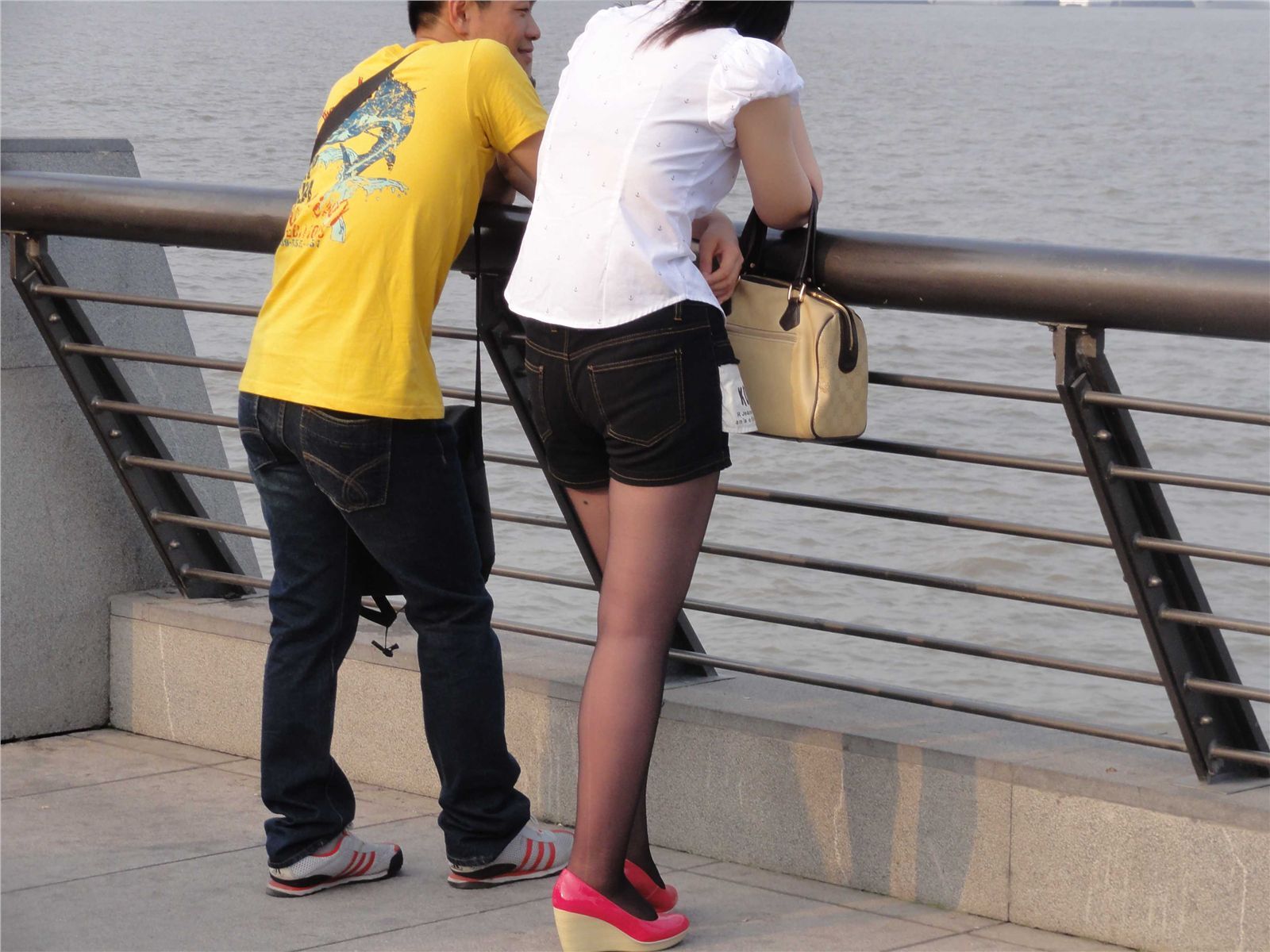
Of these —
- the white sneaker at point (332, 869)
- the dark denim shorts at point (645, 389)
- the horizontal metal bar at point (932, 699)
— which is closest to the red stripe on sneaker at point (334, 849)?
the white sneaker at point (332, 869)

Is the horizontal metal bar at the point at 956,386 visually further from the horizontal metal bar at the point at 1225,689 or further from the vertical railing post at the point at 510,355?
the vertical railing post at the point at 510,355

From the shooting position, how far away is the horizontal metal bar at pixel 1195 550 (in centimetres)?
296

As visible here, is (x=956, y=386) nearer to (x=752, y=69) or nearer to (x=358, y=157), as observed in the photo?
(x=752, y=69)

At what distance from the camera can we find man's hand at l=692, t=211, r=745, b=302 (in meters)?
2.97

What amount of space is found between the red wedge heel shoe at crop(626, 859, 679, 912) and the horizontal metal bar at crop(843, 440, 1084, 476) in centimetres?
86

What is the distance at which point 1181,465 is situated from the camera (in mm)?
16109

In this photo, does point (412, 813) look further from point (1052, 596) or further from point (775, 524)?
point (775, 524)

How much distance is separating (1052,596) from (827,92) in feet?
167

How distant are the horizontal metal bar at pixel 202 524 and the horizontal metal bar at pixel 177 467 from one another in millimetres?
112

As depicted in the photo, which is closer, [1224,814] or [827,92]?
[1224,814]

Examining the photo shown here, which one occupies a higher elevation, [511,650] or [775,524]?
[511,650]

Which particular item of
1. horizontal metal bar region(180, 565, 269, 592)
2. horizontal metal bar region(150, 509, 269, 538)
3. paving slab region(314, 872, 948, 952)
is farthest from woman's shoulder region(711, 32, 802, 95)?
horizontal metal bar region(180, 565, 269, 592)

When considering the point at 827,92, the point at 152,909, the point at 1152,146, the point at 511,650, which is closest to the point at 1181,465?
the point at 511,650

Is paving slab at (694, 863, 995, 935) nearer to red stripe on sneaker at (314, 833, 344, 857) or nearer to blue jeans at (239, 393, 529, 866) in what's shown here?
blue jeans at (239, 393, 529, 866)
